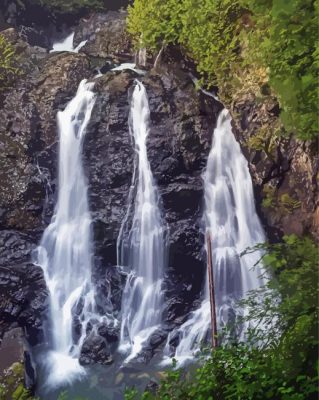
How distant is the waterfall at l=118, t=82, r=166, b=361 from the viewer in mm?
6832

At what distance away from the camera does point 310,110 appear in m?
4.68

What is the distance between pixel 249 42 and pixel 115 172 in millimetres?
2964

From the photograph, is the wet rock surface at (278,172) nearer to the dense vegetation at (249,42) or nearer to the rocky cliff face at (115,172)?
the rocky cliff face at (115,172)

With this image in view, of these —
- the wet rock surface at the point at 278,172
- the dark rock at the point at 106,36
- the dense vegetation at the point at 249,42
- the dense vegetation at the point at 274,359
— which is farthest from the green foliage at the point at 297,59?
the dark rock at the point at 106,36

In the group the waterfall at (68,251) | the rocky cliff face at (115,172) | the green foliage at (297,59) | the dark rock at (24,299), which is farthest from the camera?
the dark rock at (24,299)

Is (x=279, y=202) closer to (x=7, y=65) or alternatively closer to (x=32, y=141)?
(x=32, y=141)

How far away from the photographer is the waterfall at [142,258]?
683 cm

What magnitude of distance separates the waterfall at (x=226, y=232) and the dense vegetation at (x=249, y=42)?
87 centimetres

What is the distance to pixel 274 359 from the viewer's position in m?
3.40

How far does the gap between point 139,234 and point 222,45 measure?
3372mm

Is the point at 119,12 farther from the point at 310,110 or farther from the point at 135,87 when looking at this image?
the point at 310,110

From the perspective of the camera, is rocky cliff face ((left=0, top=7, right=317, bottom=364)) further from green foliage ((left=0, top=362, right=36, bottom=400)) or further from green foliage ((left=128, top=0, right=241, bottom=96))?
green foliage ((left=0, top=362, right=36, bottom=400))

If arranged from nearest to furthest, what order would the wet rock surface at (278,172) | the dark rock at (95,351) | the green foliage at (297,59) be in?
the green foliage at (297,59) < the wet rock surface at (278,172) < the dark rock at (95,351)

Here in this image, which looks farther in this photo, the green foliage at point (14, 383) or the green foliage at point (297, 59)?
the green foliage at point (14, 383)
